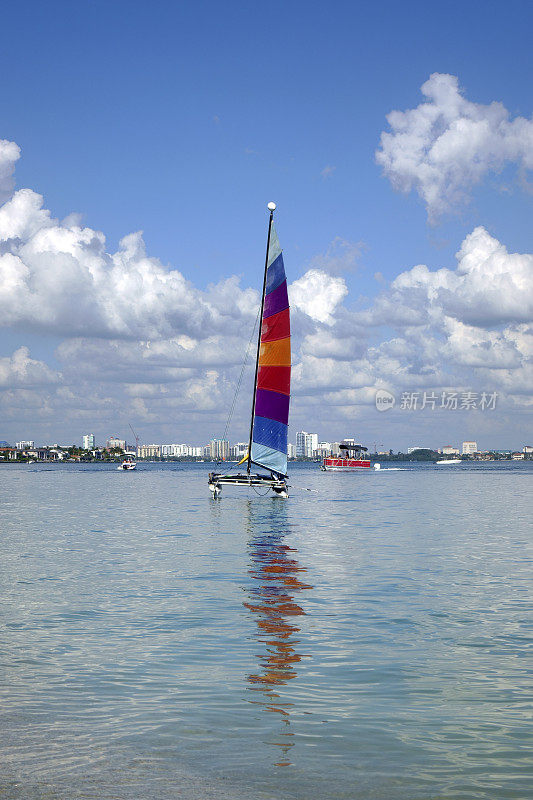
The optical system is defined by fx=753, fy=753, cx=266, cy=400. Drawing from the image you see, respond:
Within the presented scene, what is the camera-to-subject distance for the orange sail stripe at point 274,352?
68688 mm

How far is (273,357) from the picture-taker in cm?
6894

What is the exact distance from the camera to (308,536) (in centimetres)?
4659

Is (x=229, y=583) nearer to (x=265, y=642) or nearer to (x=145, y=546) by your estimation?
(x=265, y=642)

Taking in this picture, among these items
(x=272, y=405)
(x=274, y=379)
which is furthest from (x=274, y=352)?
(x=272, y=405)

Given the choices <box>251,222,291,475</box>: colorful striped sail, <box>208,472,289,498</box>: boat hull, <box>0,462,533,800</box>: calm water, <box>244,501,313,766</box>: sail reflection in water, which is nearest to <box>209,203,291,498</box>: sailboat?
<box>251,222,291,475</box>: colorful striped sail

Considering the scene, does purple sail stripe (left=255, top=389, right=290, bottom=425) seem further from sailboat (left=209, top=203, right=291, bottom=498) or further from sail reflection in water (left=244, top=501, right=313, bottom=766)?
sail reflection in water (left=244, top=501, right=313, bottom=766)

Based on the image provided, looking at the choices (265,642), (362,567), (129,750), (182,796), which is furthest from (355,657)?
(362,567)

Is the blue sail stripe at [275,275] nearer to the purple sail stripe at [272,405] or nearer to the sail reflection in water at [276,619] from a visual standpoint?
the purple sail stripe at [272,405]

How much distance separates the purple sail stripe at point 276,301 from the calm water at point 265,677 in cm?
3603

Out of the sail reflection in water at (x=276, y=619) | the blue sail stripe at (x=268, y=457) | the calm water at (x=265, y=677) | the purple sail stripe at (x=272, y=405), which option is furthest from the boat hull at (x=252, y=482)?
the calm water at (x=265, y=677)

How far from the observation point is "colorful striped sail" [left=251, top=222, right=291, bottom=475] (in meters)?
68.6

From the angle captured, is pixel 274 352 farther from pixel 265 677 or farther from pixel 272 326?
pixel 265 677

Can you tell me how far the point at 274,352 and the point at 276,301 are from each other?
4.64m

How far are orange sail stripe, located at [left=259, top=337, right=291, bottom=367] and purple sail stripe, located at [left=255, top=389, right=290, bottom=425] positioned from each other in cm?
272
